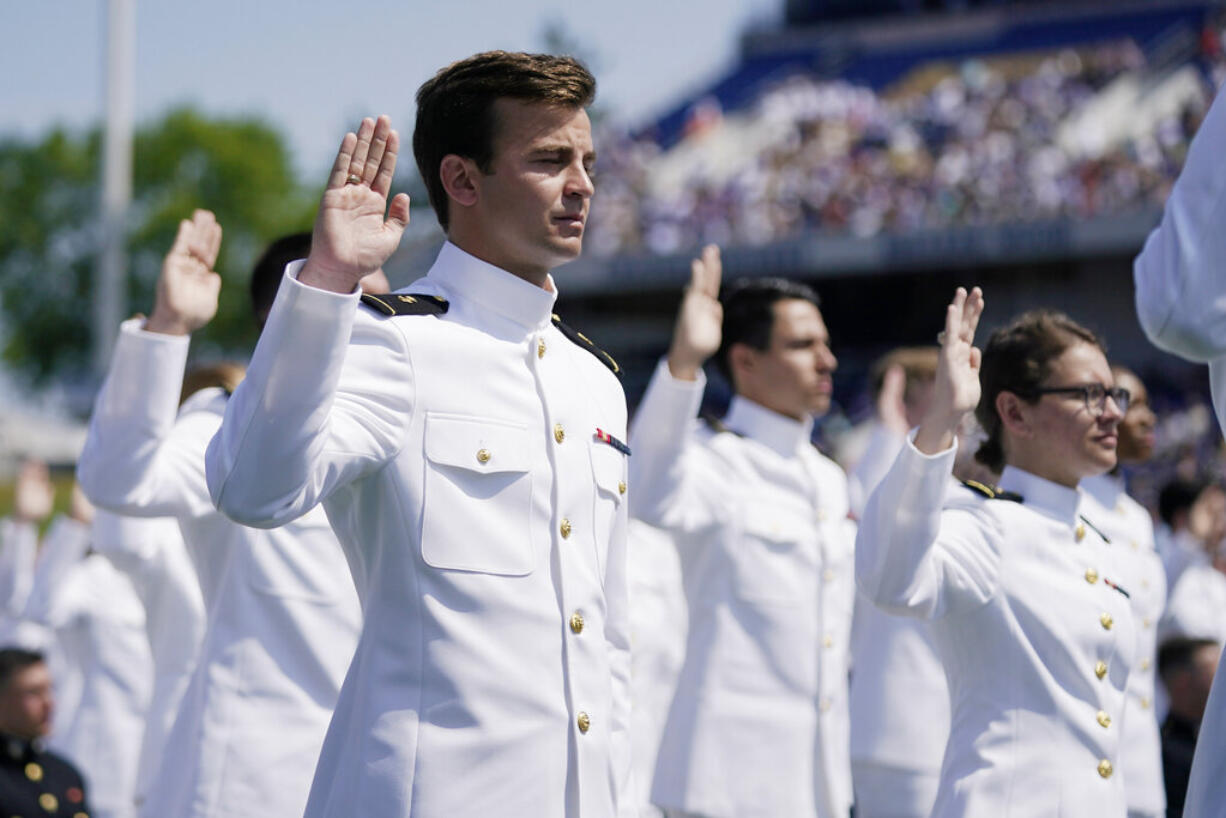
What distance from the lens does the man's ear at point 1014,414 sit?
429cm

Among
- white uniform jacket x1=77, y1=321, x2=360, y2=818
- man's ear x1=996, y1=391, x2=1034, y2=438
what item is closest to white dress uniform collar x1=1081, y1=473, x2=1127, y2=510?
man's ear x1=996, y1=391, x2=1034, y2=438

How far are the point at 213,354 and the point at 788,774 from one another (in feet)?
168

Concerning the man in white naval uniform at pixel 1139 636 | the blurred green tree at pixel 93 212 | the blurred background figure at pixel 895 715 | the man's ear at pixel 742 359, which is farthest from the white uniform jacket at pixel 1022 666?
the blurred green tree at pixel 93 212

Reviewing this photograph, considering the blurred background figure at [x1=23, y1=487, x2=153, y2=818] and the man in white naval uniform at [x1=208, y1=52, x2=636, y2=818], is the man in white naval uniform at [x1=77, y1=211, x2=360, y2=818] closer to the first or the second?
the man in white naval uniform at [x1=208, y1=52, x2=636, y2=818]

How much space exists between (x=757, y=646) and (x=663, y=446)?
93 centimetres

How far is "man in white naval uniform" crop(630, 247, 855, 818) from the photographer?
17.5 feet

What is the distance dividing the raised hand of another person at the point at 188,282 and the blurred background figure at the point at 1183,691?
14.6 feet

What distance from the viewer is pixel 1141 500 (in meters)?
19.1

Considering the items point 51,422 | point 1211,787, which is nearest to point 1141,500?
point 1211,787

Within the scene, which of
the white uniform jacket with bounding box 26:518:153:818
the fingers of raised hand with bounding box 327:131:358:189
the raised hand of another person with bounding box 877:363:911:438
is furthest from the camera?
the white uniform jacket with bounding box 26:518:153:818

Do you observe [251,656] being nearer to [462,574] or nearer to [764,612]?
[462,574]

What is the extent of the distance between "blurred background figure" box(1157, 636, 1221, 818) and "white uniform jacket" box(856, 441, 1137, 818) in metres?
3.02

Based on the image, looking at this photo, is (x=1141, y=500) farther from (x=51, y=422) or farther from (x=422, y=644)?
(x=51, y=422)

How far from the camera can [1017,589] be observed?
392 cm
